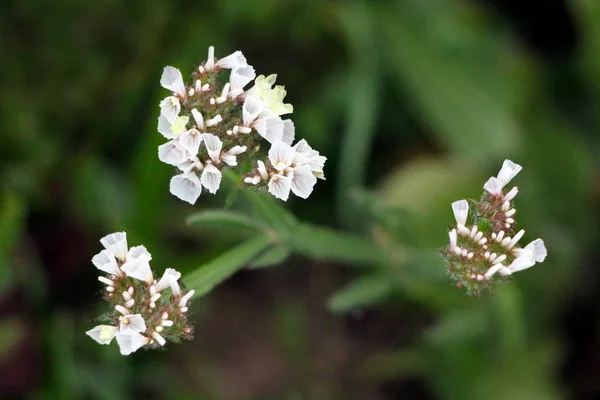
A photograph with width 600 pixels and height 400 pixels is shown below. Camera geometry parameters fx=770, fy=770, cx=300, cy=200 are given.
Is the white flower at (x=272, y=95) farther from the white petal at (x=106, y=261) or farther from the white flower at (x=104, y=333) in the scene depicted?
the white flower at (x=104, y=333)

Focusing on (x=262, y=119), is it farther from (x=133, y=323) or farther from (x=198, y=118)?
(x=133, y=323)

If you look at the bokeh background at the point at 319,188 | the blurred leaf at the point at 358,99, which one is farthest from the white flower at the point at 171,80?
the blurred leaf at the point at 358,99

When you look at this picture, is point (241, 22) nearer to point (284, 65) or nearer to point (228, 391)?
point (284, 65)

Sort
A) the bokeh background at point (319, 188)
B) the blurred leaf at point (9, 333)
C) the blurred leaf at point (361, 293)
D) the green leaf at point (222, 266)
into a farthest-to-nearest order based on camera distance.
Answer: the bokeh background at point (319, 188) → the blurred leaf at point (9, 333) → the blurred leaf at point (361, 293) → the green leaf at point (222, 266)

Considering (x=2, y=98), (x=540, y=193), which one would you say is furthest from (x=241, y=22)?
(x=540, y=193)

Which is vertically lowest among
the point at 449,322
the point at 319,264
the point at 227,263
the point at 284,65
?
the point at 227,263

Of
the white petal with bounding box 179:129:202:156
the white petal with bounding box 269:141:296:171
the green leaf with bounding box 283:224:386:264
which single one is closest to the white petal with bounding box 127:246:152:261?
the white petal with bounding box 179:129:202:156
